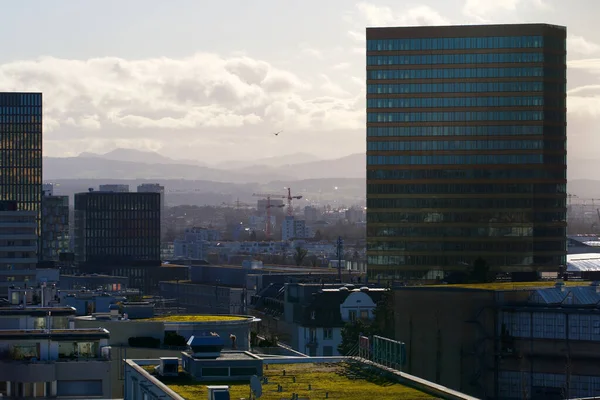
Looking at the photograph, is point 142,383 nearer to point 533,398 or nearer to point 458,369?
point 533,398

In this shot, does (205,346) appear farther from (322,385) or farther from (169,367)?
(322,385)

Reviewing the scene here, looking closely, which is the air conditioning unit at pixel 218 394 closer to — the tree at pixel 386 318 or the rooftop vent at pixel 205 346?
the rooftop vent at pixel 205 346

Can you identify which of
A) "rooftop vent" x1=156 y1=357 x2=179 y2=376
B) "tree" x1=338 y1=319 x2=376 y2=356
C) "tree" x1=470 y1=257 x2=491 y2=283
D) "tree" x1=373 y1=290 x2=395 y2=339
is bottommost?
"tree" x1=338 y1=319 x2=376 y2=356

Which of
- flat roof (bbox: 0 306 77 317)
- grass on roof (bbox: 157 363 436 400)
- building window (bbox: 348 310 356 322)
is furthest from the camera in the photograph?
building window (bbox: 348 310 356 322)

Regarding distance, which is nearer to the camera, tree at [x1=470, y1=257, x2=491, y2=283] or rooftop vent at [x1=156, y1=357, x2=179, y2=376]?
rooftop vent at [x1=156, y1=357, x2=179, y2=376]

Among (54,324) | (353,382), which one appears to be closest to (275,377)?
(353,382)

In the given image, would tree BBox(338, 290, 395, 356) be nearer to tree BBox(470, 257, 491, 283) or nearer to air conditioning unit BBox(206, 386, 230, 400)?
tree BBox(470, 257, 491, 283)

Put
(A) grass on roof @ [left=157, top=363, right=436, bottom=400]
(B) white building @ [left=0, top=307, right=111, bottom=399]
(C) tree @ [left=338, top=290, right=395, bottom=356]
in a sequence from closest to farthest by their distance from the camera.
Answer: (A) grass on roof @ [left=157, top=363, right=436, bottom=400] → (B) white building @ [left=0, top=307, right=111, bottom=399] → (C) tree @ [left=338, top=290, right=395, bottom=356]

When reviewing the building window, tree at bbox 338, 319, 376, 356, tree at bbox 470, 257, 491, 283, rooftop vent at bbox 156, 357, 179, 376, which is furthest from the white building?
the building window
